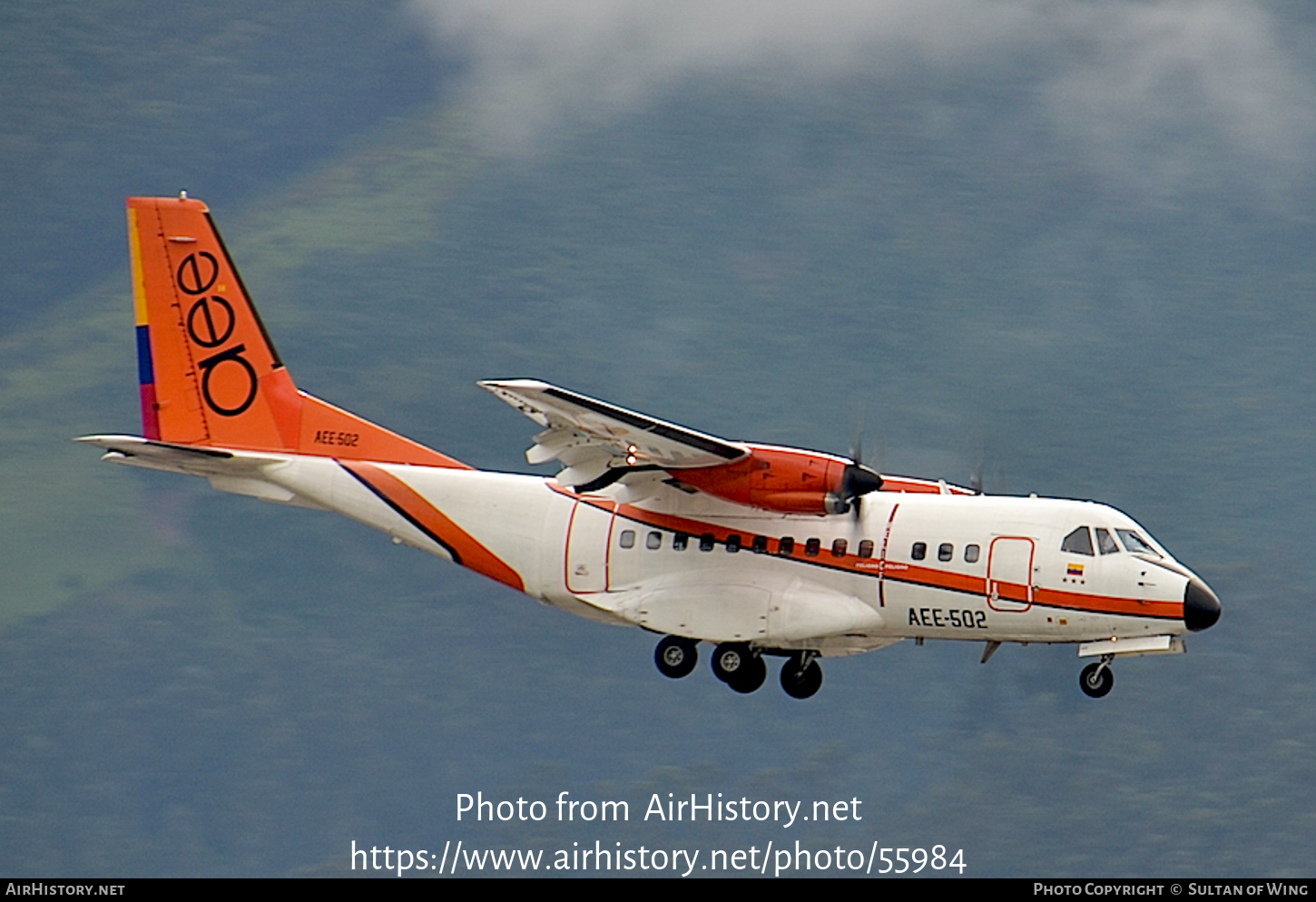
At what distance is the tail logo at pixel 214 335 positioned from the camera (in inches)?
1083

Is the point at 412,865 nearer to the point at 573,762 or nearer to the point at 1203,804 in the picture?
the point at 573,762

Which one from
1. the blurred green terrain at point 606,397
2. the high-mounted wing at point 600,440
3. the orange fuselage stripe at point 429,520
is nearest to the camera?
the high-mounted wing at point 600,440

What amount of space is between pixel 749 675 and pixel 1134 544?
5.43 meters

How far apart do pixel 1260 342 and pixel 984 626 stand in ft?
290

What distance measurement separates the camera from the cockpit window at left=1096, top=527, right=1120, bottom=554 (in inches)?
949

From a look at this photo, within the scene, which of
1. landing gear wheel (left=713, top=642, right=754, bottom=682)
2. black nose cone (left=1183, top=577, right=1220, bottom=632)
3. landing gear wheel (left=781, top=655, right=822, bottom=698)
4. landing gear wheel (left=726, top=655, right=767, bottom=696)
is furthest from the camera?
landing gear wheel (left=781, top=655, right=822, bottom=698)

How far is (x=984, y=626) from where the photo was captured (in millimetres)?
24375

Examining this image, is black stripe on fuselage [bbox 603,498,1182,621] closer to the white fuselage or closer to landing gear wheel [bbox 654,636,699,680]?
the white fuselage

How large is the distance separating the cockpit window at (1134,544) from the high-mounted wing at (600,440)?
16.3 feet

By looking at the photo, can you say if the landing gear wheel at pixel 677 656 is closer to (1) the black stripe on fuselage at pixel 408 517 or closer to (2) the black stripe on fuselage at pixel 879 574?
(2) the black stripe on fuselage at pixel 879 574

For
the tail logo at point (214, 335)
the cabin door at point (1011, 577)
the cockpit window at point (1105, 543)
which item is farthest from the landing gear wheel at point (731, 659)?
the tail logo at point (214, 335)

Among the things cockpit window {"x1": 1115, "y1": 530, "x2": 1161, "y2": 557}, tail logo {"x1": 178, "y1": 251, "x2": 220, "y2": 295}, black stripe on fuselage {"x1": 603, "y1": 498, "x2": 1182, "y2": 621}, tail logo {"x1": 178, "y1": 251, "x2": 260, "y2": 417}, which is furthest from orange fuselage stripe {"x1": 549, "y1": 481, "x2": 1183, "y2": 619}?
tail logo {"x1": 178, "y1": 251, "x2": 220, "y2": 295}

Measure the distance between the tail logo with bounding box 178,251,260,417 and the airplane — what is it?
0.03m

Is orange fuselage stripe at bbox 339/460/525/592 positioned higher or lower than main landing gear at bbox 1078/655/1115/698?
higher
